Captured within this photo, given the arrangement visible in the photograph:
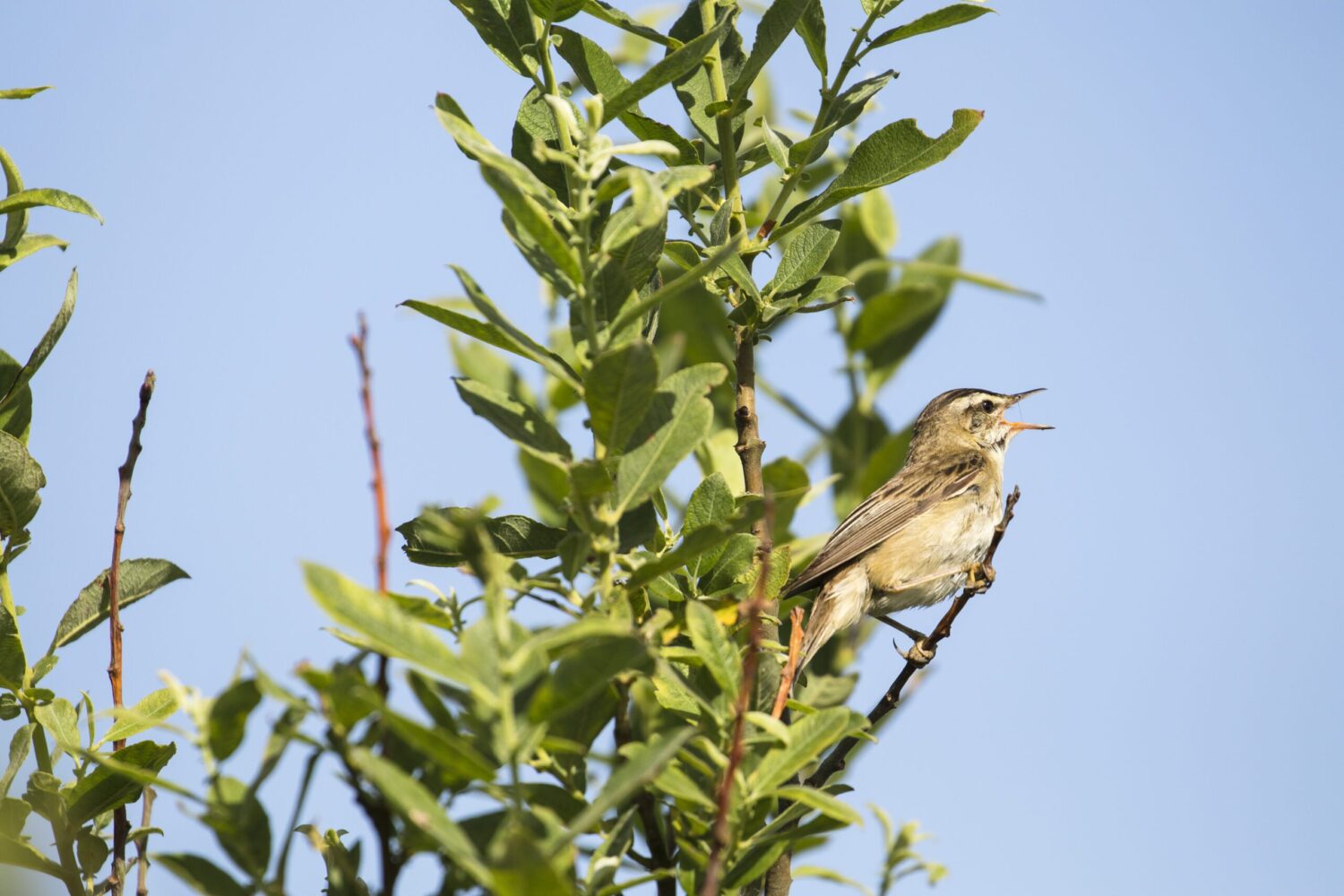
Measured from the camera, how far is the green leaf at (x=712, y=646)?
2041 mm

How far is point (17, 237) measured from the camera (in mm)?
2891

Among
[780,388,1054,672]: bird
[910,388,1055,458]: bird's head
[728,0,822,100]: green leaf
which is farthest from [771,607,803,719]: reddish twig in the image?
[910,388,1055,458]: bird's head

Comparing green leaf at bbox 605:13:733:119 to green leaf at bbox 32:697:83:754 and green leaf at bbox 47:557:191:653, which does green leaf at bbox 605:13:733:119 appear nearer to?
green leaf at bbox 47:557:191:653

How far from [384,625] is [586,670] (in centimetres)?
25

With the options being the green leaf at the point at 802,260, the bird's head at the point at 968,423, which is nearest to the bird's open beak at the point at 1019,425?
the bird's head at the point at 968,423

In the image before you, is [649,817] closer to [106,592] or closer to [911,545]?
[106,592]

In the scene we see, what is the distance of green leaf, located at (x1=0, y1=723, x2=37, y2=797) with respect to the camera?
251cm

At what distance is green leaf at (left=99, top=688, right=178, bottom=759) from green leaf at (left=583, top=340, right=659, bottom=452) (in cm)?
109

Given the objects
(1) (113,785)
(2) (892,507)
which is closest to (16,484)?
(1) (113,785)

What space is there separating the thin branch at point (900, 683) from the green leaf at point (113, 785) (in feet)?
4.20

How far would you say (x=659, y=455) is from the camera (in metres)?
2.05

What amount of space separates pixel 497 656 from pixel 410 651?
0.11 metres

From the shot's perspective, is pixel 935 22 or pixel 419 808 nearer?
pixel 419 808

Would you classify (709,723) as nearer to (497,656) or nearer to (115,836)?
(497,656)
